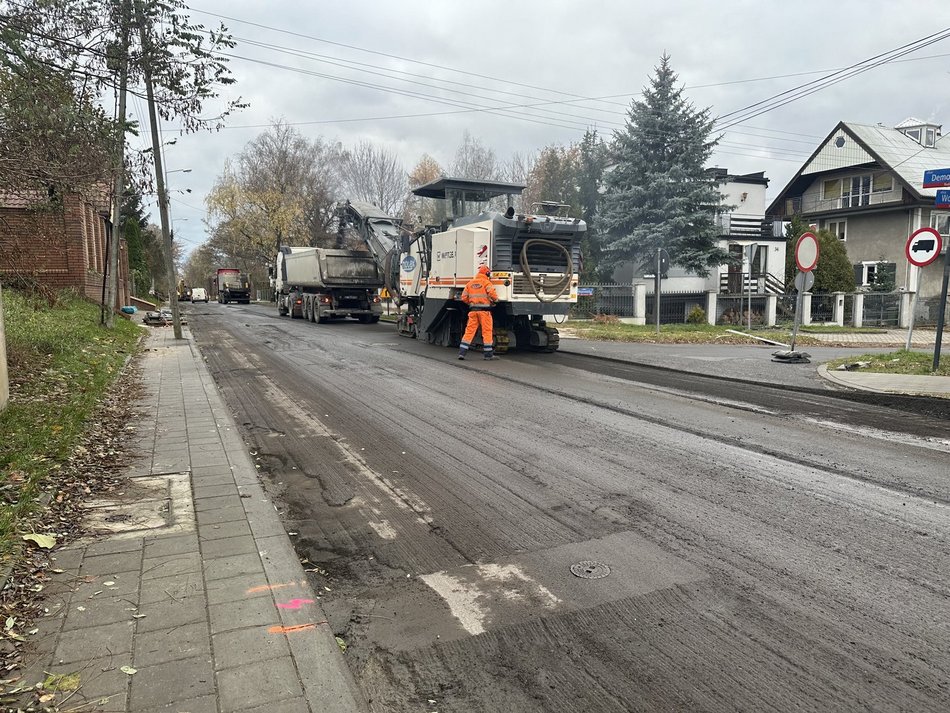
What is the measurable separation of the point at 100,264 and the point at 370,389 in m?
21.5

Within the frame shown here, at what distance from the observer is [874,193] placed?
37.9 meters

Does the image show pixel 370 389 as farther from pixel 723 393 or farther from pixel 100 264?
pixel 100 264

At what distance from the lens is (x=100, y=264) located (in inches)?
1040

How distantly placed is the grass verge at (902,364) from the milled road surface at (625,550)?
3.09m

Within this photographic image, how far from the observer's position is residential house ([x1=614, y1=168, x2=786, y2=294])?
104 feet

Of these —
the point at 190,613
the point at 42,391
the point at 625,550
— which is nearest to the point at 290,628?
the point at 190,613

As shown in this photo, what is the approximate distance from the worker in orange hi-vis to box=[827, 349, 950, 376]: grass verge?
6.41 metres

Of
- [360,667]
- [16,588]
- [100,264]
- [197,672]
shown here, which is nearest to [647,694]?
[360,667]

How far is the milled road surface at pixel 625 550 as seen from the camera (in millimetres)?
2822

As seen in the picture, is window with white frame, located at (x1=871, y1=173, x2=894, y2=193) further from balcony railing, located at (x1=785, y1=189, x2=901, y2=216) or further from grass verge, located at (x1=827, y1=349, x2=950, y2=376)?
grass verge, located at (x1=827, y1=349, x2=950, y2=376)

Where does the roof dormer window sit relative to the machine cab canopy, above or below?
above

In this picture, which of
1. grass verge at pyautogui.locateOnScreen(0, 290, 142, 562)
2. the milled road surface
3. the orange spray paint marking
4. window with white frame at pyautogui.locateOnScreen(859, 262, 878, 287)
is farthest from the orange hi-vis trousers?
window with white frame at pyautogui.locateOnScreen(859, 262, 878, 287)

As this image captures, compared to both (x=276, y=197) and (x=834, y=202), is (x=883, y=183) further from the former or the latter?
(x=276, y=197)

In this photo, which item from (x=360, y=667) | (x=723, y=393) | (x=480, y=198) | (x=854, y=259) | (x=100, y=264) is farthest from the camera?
(x=854, y=259)
